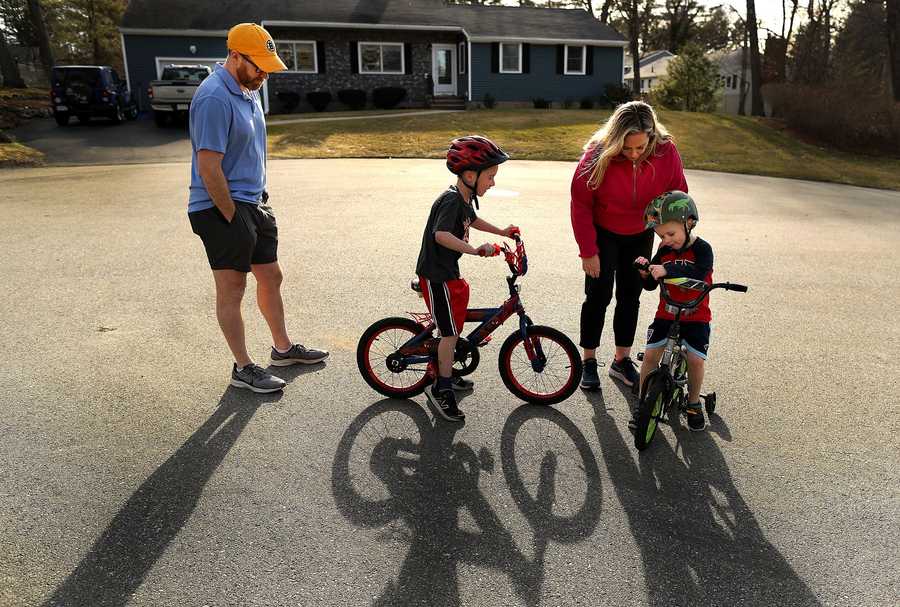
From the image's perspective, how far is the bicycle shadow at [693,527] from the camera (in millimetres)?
2744

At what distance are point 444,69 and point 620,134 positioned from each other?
3211 centimetres

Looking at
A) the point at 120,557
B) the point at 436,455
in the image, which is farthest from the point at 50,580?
the point at 436,455

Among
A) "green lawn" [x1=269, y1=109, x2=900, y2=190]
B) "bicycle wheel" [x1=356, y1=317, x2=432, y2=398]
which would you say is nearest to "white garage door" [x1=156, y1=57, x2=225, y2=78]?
"green lawn" [x1=269, y1=109, x2=900, y2=190]

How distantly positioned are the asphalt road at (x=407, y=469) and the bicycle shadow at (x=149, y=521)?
0.01 m

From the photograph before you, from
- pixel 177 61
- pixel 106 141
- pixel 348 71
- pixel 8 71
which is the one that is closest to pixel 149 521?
pixel 106 141

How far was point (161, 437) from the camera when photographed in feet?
13.0

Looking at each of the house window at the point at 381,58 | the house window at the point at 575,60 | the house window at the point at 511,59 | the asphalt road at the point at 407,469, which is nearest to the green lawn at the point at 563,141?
the house window at the point at 381,58

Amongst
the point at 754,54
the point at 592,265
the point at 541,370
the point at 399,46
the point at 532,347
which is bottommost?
the point at 541,370

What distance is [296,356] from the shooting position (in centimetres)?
505

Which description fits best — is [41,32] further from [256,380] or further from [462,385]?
[462,385]

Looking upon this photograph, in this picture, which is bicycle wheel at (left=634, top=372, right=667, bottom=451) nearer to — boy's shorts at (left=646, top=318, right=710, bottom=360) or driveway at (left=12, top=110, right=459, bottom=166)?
boy's shorts at (left=646, top=318, right=710, bottom=360)

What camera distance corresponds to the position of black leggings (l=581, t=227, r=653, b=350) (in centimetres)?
451

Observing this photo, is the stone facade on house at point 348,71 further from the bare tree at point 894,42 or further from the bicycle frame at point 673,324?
the bicycle frame at point 673,324

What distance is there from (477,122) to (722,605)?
25.0 m
